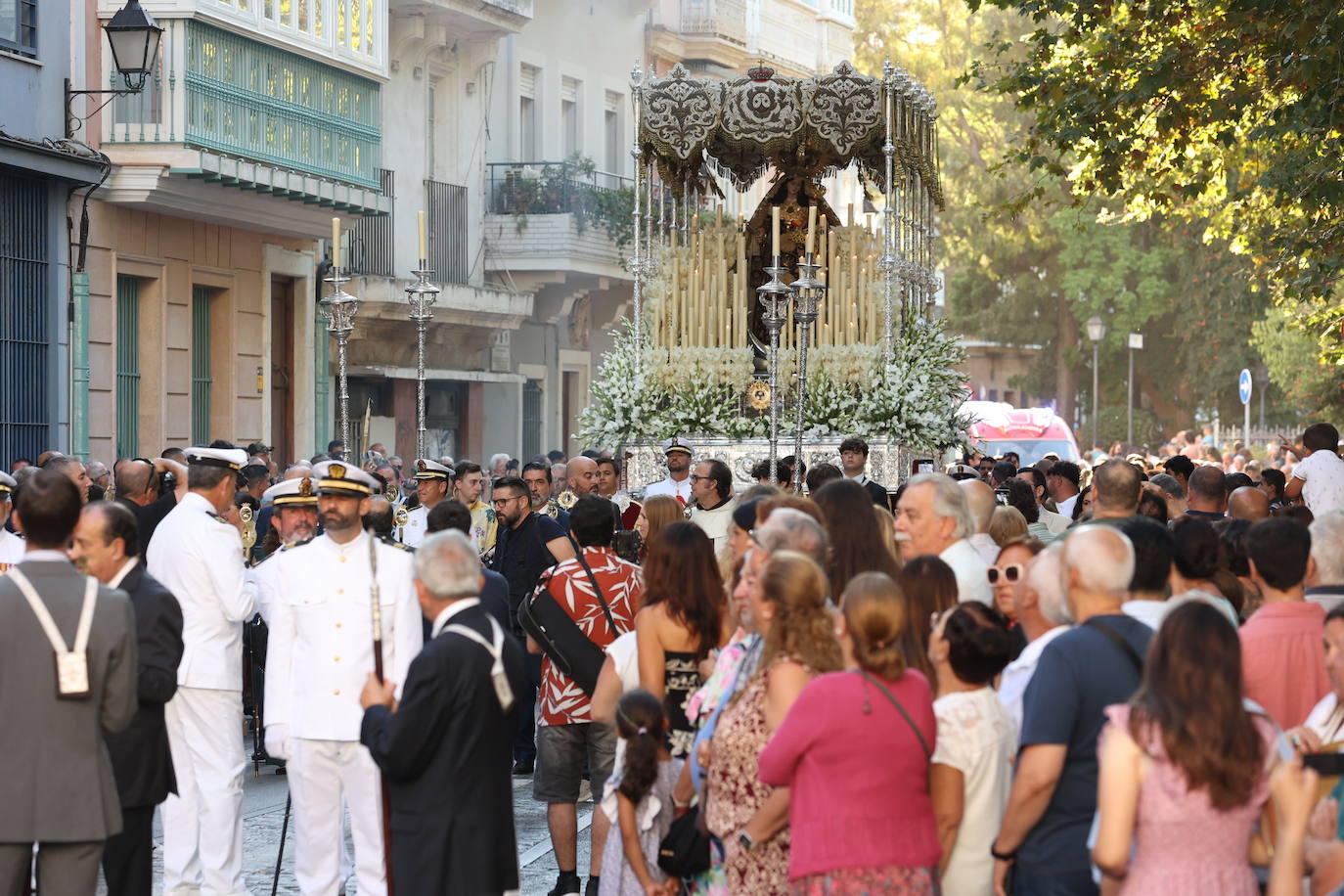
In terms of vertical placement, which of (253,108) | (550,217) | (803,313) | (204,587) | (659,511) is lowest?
(204,587)

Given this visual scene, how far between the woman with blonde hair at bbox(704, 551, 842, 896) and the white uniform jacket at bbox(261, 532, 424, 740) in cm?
196

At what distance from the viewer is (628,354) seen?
1788cm

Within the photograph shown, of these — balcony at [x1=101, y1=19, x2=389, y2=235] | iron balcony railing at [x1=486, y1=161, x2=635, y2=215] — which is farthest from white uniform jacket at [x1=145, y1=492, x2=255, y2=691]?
iron balcony railing at [x1=486, y1=161, x2=635, y2=215]

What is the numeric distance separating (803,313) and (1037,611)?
8742 mm

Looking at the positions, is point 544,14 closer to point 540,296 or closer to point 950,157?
point 540,296

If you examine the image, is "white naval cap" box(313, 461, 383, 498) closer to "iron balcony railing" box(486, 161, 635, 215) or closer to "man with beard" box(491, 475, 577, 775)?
"man with beard" box(491, 475, 577, 775)

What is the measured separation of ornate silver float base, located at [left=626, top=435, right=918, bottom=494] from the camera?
16.7 m

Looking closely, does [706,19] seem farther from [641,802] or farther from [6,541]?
[641,802]

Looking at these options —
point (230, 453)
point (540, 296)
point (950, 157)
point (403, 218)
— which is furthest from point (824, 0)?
point (230, 453)

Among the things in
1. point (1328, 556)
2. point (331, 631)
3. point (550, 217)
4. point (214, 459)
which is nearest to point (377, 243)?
point (550, 217)

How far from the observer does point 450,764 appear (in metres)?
6.86

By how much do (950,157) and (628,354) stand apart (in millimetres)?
33377

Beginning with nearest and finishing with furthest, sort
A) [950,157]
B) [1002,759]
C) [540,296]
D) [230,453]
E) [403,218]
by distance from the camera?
[1002,759], [230,453], [403,218], [540,296], [950,157]

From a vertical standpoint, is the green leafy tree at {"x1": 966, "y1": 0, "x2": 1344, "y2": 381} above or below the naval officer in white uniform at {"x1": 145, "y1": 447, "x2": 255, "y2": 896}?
above
